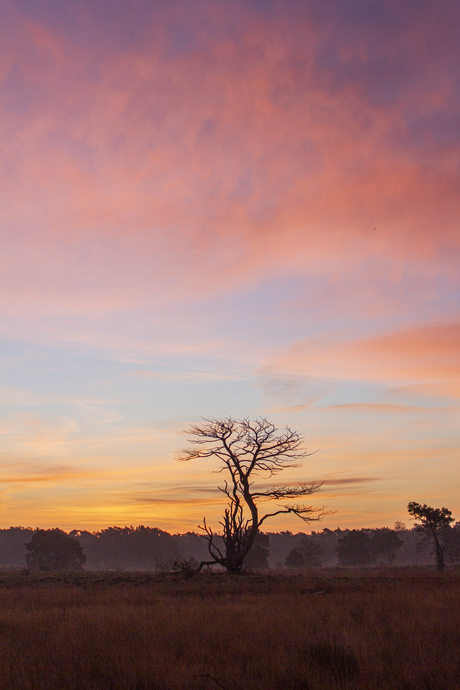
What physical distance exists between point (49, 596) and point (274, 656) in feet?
41.1

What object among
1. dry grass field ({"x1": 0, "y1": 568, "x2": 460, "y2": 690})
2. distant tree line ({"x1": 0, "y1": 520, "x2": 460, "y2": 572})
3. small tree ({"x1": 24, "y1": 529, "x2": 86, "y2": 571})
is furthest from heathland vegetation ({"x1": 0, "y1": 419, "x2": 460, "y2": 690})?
small tree ({"x1": 24, "y1": 529, "x2": 86, "y2": 571})

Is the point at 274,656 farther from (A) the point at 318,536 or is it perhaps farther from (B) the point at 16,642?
(A) the point at 318,536

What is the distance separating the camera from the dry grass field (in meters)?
7.66

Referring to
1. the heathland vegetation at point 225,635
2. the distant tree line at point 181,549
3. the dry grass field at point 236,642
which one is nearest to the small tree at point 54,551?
the distant tree line at point 181,549

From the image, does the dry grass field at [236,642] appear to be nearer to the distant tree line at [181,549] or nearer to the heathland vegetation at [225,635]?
the heathland vegetation at [225,635]

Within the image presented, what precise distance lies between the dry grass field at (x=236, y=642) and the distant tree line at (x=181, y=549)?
1372cm

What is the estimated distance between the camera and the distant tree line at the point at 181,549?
62500mm

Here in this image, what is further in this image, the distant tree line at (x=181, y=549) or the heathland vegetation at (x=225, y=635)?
the distant tree line at (x=181, y=549)

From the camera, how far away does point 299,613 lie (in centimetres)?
1298

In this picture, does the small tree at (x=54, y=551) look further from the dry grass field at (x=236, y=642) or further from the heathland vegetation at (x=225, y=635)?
the dry grass field at (x=236, y=642)

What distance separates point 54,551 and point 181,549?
7340 centimetres

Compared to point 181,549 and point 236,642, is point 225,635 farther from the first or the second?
point 181,549

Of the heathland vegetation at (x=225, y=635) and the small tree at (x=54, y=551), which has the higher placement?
the heathland vegetation at (x=225, y=635)

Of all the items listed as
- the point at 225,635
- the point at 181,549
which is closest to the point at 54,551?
the point at 225,635
